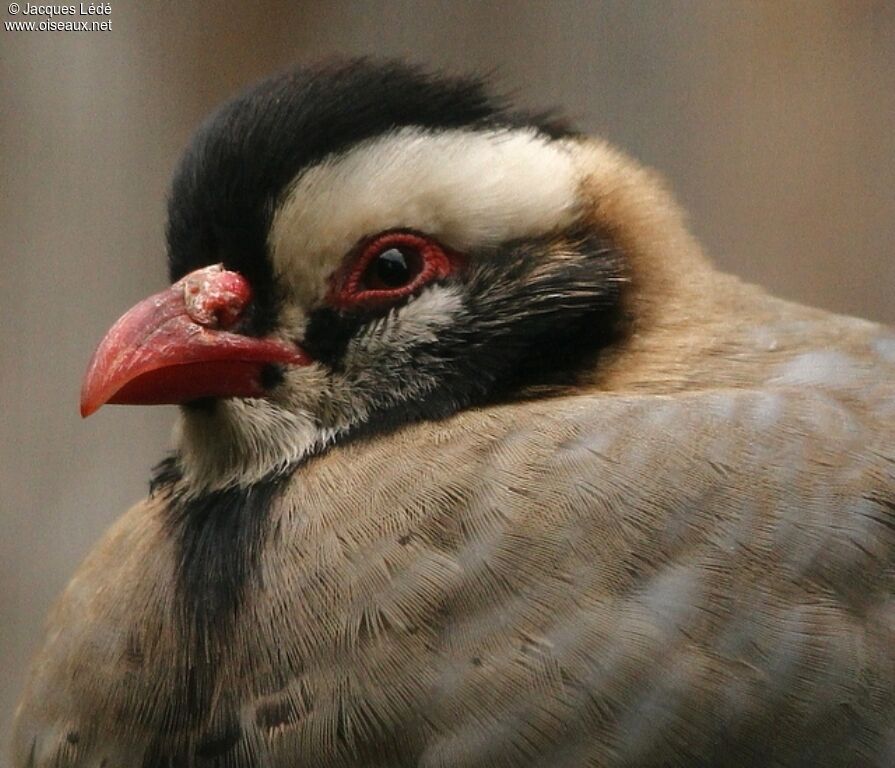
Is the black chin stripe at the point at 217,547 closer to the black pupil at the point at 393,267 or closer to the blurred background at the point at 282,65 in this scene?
the black pupil at the point at 393,267

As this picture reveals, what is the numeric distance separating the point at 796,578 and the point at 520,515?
1.11ft

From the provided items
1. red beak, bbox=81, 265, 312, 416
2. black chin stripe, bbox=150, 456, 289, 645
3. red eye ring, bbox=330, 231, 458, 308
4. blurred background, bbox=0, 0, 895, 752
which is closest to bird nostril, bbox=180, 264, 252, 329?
red beak, bbox=81, 265, 312, 416

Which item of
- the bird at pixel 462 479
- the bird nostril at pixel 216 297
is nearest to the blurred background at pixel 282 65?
the bird at pixel 462 479

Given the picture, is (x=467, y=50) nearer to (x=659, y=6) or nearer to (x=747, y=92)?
(x=659, y=6)

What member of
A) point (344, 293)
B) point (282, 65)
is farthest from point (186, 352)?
point (282, 65)

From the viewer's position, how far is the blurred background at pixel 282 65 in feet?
14.9

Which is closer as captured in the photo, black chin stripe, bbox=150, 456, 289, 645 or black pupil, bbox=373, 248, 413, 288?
black chin stripe, bbox=150, 456, 289, 645

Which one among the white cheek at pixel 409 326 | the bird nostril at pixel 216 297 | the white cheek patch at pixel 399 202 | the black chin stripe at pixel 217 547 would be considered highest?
the white cheek patch at pixel 399 202

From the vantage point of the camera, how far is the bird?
163 centimetres

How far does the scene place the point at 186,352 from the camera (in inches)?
77.8

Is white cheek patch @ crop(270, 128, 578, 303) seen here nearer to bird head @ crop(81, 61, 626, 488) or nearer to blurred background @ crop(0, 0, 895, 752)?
bird head @ crop(81, 61, 626, 488)

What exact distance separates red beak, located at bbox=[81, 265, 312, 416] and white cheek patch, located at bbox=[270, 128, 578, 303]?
3.6 inches

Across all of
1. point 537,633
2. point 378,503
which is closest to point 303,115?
point 378,503

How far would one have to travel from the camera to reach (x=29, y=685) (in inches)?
81.1
